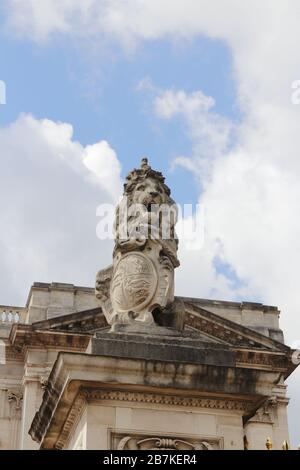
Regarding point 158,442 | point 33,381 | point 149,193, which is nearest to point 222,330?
point 33,381

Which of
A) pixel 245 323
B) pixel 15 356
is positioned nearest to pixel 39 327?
pixel 15 356

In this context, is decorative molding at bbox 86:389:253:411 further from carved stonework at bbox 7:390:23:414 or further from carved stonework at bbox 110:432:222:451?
carved stonework at bbox 7:390:23:414

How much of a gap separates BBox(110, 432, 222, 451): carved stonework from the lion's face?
2797 millimetres

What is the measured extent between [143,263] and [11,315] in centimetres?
3229

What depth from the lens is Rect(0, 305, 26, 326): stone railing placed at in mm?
41688

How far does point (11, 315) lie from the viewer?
4209 centimetres

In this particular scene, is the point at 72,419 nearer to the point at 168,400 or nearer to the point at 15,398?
the point at 168,400

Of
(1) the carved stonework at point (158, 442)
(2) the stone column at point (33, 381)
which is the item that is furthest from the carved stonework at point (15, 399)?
(1) the carved stonework at point (158, 442)

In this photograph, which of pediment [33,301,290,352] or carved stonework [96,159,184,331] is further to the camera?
pediment [33,301,290,352]

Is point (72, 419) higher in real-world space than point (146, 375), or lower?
lower

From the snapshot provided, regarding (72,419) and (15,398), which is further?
(15,398)

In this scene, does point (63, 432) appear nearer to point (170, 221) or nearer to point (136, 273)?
point (136, 273)

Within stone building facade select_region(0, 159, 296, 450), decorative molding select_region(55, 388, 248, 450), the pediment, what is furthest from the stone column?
decorative molding select_region(55, 388, 248, 450)
